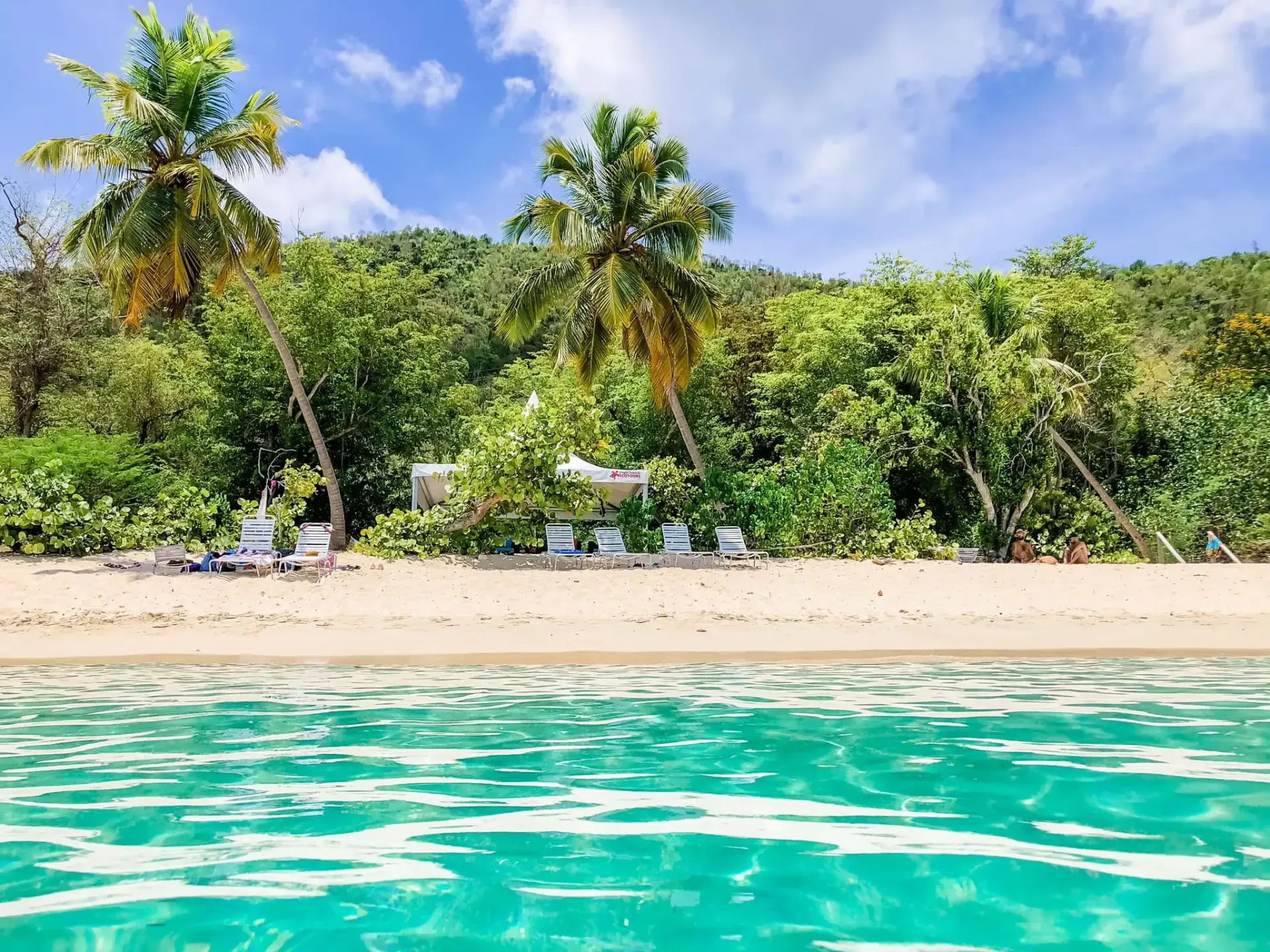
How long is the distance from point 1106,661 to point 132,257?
55.1ft

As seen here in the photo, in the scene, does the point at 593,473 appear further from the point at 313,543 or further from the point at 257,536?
the point at 257,536

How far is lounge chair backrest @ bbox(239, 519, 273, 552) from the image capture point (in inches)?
538

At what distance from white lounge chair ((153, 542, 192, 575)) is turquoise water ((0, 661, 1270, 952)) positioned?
7388mm

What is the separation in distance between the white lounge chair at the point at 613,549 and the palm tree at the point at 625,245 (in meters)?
3.33

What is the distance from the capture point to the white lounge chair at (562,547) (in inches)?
600

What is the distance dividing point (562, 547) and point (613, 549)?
3.30 feet

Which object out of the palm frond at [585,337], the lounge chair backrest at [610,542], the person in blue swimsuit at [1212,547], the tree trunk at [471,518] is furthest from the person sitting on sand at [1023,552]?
the tree trunk at [471,518]

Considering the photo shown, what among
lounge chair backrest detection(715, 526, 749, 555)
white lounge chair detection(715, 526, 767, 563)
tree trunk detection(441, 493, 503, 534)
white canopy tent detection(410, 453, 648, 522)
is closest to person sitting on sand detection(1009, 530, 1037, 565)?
white lounge chair detection(715, 526, 767, 563)

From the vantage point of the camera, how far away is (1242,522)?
17.7 m

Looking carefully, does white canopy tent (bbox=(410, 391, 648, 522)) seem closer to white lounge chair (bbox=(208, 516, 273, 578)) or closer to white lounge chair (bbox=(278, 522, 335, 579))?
white lounge chair (bbox=(278, 522, 335, 579))

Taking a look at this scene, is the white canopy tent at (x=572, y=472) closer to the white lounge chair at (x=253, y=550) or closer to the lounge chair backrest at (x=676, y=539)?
the lounge chair backrest at (x=676, y=539)

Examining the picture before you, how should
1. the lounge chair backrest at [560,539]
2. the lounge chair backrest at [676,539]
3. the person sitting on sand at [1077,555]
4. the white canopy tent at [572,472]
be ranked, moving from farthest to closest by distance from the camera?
the white canopy tent at [572,472] → the person sitting on sand at [1077,555] → the lounge chair backrest at [676,539] → the lounge chair backrest at [560,539]

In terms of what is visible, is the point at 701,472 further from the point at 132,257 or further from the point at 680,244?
the point at 132,257

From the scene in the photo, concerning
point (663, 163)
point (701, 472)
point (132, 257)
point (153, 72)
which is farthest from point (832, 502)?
point (153, 72)
